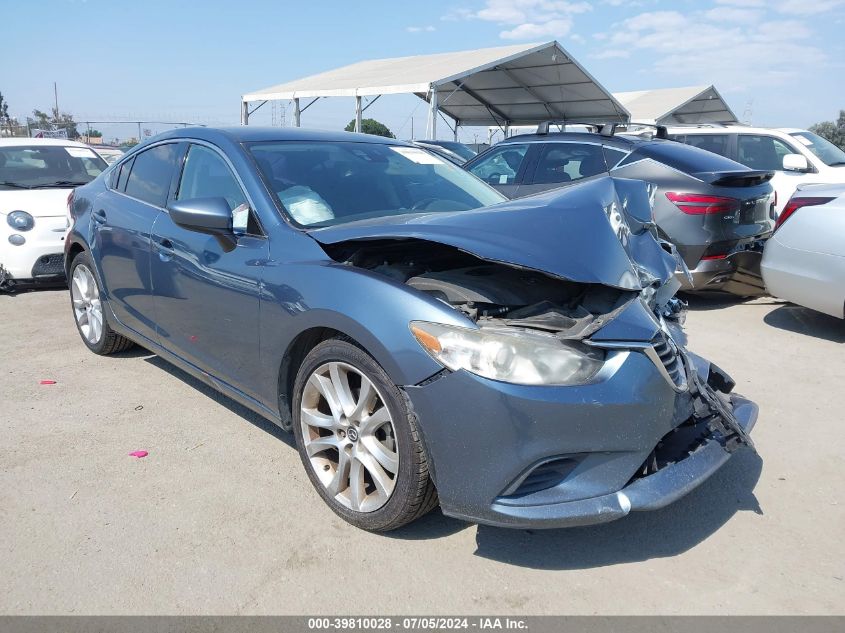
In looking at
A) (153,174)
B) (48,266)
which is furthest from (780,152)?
(48,266)

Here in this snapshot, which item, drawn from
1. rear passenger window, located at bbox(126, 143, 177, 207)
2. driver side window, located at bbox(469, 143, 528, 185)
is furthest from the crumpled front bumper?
driver side window, located at bbox(469, 143, 528, 185)

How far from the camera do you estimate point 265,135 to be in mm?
3691

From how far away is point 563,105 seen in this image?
866 inches

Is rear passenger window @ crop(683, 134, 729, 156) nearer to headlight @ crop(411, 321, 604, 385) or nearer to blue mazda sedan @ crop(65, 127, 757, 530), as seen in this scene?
blue mazda sedan @ crop(65, 127, 757, 530)

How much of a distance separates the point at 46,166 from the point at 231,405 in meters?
5.44

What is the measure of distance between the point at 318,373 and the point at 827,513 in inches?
89.2

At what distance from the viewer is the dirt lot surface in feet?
7.75

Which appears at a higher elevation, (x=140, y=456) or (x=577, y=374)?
(x=577, y=374)

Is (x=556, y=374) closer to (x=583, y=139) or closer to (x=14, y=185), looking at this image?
(x=583, y=139)

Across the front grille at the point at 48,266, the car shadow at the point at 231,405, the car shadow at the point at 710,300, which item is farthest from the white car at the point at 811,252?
the front grille at the point at 48,266

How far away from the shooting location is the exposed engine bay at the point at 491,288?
2508mm

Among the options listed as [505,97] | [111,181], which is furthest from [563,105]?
[111,181]

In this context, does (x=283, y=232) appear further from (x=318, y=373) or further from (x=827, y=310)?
(x=827, y=310)

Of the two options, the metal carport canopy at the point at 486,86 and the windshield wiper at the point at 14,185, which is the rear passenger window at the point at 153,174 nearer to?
the windshield wiper at the point at 14,185
